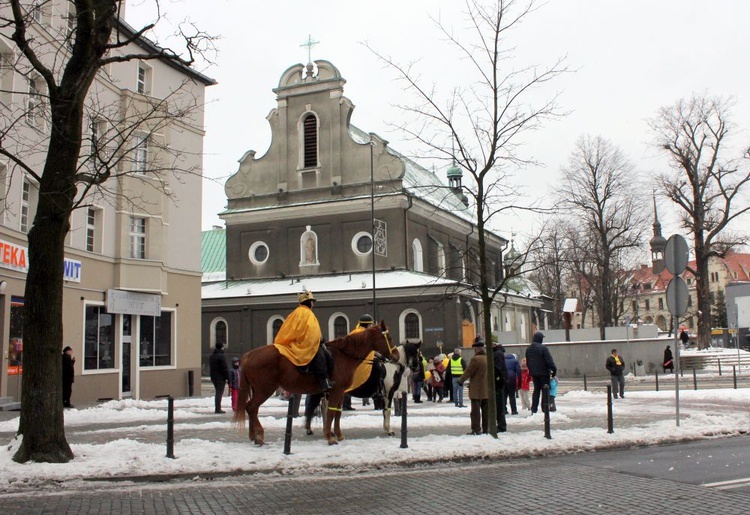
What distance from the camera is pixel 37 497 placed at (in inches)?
356

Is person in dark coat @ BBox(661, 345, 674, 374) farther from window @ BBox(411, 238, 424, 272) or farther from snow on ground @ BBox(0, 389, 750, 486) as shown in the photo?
window @ BBox(411, 238, 424, 272)

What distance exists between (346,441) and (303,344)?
6.26 feet

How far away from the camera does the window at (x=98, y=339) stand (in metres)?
25.8

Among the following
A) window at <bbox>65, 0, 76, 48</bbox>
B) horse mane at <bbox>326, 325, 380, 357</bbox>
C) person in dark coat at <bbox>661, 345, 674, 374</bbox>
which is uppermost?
window at <bbox>65, 0, 76, 48</bbox>

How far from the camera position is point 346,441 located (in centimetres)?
1318

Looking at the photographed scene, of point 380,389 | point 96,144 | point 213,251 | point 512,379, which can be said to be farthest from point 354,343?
point 213,251

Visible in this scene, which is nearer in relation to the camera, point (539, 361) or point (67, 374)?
point (539, 361)

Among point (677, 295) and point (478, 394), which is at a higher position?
point (677, 295)

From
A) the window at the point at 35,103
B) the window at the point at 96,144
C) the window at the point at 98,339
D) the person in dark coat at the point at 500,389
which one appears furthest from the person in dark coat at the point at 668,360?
the window at the point at 96,144

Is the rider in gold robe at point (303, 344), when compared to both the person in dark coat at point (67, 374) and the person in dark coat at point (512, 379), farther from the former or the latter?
the person in dark coat at point (67, 374)

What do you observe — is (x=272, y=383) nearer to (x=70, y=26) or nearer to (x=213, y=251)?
(x=70, y=26)

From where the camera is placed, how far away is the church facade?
49.0 metres

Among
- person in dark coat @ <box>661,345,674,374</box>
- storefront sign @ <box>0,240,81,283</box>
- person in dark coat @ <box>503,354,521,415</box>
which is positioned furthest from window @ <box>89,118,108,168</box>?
person in dark coat @ <box>661,345,674,374</box>

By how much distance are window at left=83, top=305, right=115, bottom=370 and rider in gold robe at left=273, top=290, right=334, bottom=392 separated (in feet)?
49.9
